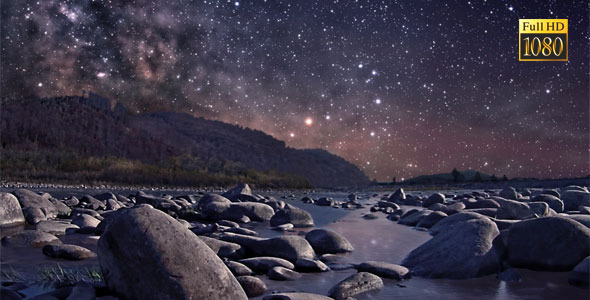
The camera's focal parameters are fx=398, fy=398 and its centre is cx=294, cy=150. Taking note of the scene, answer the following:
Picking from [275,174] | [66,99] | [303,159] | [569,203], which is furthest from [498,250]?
[303,159]

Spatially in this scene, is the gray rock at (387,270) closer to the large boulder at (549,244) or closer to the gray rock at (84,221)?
the large boulder at (549,244)

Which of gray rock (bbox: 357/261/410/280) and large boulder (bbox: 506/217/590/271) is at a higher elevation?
large boulder (bbox: 506/217/590/271)

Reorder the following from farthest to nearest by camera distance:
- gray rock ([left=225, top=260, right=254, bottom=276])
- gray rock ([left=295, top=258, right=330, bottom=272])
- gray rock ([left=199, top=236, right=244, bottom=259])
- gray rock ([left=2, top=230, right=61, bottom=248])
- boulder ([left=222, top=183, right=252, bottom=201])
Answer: boulder ([left=222, top=183, right=252, bottom=201]), gray rock ([left=2, top=230, right=61, bottom=248]), gray rock ([left=199, top=236, right=244, bottom=259]), gray rock ([left=295, top=258, right=330, bottom=272]), gray rock ([left=225, top=260, right=254, bottom=276])

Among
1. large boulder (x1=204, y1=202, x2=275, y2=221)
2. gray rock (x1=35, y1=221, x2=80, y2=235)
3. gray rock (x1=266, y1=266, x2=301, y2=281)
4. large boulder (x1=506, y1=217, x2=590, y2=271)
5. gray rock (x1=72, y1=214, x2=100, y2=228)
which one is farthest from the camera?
large boulder (x1=204, y1=202, x2=275, y2=221)

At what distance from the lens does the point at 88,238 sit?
19.0 feet

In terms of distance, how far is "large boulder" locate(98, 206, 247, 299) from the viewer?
2.79m

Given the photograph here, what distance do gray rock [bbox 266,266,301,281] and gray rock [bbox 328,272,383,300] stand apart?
0.63 m

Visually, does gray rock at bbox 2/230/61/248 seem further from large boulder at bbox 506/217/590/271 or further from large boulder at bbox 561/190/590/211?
large boulder at bbox 561/190/590/211

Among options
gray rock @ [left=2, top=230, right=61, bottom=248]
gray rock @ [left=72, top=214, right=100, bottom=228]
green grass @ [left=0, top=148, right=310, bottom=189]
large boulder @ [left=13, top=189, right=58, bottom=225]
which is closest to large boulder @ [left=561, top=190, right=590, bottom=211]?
gray rock @ [left=72, top=214, right=100, bottom=228]

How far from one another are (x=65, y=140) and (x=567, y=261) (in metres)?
50.0

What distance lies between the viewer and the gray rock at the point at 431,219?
8531 millimetres

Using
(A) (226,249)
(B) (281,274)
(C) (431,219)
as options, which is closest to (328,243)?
(A) (226,249)

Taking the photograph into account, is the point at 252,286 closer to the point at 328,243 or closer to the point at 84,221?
the point at 328,243

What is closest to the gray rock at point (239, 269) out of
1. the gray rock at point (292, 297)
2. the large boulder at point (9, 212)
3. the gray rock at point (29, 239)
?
the gray rock at point (292, 297)
